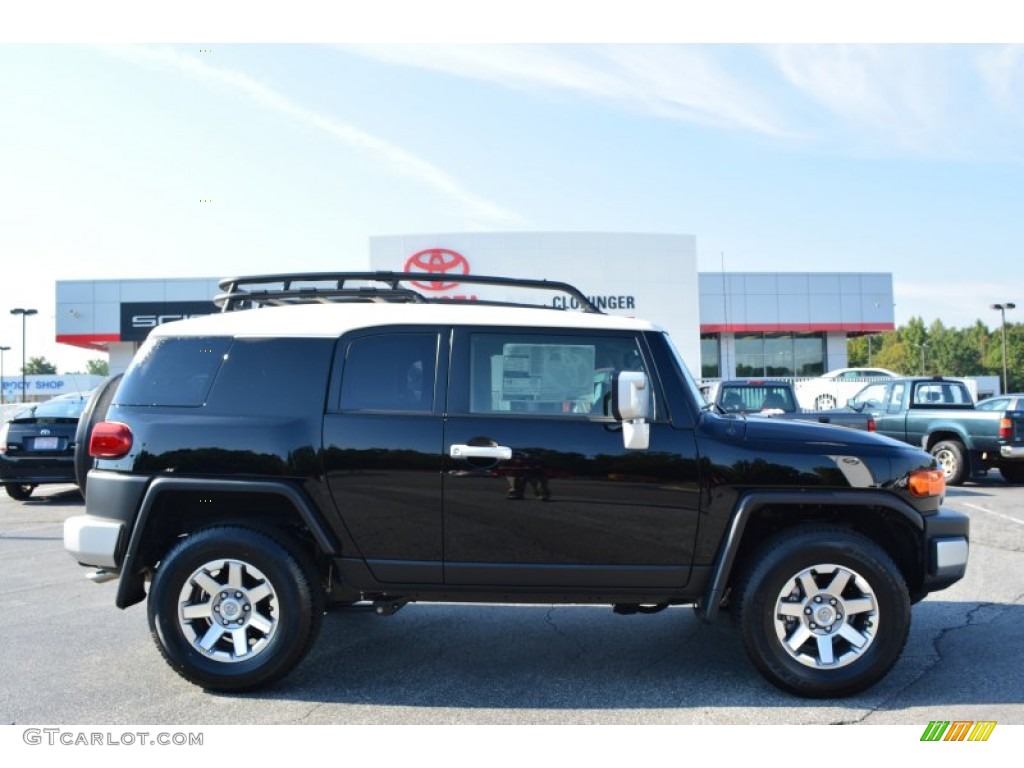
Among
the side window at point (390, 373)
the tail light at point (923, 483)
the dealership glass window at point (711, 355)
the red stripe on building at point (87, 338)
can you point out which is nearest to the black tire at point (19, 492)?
the side window at point (390, 373)

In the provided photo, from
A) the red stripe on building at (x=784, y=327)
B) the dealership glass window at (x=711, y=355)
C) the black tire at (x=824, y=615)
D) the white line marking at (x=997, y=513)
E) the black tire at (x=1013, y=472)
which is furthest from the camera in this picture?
the dealership glass window at (x=711, y=355)

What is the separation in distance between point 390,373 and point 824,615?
2572mm

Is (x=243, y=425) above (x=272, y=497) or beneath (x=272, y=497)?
above

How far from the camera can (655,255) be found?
75.9 ft

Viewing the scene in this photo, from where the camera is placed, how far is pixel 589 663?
4.55 meters

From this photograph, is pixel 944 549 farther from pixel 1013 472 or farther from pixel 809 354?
pixel 809 354

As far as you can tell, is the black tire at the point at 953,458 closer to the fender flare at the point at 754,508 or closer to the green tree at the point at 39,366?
the fender flare at the point at 754,508

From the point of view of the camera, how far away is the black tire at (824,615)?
3955 mm

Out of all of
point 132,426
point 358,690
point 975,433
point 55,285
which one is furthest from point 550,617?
point 55,285

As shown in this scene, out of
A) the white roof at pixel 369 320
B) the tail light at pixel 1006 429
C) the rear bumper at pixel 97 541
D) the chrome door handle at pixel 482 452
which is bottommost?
the rear bumper at pixel 97 541

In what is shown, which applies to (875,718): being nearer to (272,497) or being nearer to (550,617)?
(550,617)

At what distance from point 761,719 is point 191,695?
286cm

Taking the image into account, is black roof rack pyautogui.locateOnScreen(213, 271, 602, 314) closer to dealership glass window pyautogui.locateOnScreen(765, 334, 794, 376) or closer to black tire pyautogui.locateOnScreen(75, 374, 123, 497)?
black tire pyautogui.locateOnScreen(75, 374, 123, 497)

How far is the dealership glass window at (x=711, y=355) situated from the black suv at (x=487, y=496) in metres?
36.5
